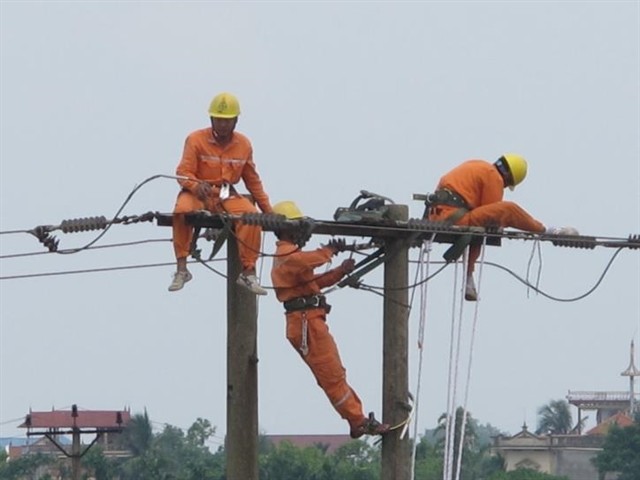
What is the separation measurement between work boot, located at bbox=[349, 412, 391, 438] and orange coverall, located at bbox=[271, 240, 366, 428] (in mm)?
37

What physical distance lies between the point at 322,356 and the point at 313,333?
17cm

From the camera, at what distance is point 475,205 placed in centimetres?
1680

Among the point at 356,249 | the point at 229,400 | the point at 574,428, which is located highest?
the point at 574,428

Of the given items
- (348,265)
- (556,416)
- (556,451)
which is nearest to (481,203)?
(348,265)

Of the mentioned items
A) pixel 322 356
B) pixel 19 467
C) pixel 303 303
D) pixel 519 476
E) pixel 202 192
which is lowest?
pixel 322 356

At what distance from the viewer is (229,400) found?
51.9 feet

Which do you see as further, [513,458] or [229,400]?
[513,458]

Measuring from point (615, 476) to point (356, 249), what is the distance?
66374 mm

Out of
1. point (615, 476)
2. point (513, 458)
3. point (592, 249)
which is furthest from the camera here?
point (513, 458)


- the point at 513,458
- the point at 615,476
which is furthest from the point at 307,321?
the point at 513,458

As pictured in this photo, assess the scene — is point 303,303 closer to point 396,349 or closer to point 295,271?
point 295,271

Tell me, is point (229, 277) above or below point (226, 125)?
below

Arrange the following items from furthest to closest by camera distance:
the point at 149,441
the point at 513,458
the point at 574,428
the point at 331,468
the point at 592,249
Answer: the point at 574,428 < the point at 513,458 < the point at 149,441 < the point at 331,468 < the point at 592,249

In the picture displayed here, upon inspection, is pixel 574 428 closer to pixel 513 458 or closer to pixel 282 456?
pixel 513 458
